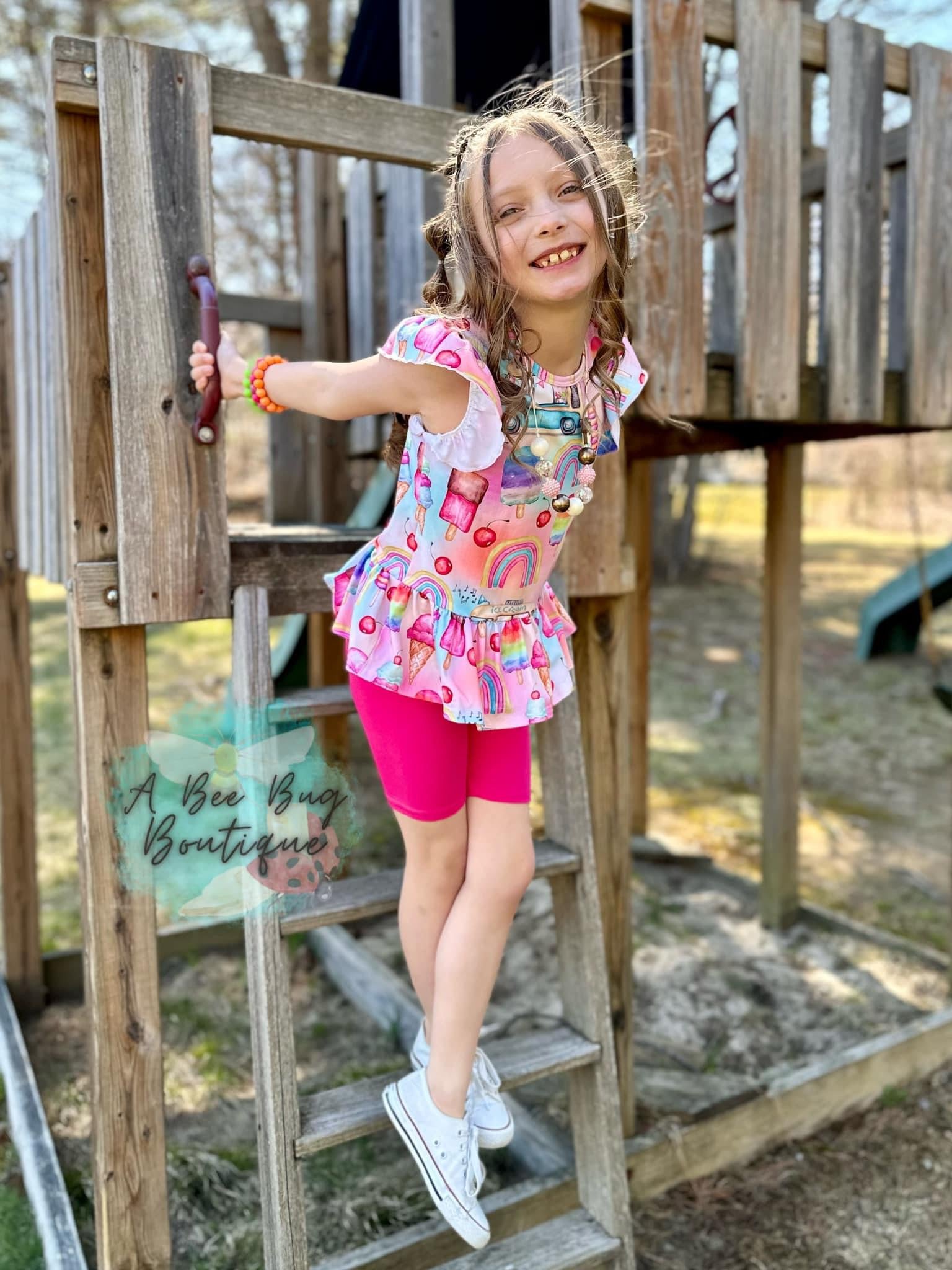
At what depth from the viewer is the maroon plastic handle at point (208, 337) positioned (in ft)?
5.79

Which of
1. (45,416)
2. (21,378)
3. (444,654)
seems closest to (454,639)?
(444,654)

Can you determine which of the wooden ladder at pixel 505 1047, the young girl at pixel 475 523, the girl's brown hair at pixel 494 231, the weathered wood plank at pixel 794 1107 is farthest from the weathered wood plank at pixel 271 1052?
the weathered wood plank at pixel 794 1107

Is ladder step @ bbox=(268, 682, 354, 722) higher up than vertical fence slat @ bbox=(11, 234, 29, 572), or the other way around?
vertical fence slat @ bbox=(11, 234, 29, 572)

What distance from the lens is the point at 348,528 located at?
279 cm

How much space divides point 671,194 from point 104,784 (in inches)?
66.7

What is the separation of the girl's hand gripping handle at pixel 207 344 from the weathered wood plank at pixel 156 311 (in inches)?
0.6

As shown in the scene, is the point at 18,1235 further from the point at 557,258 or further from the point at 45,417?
the point at 557,258

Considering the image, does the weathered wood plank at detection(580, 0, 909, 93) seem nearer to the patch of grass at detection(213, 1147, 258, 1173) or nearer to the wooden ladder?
the wooden ladder

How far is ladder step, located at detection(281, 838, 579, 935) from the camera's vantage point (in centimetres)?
174

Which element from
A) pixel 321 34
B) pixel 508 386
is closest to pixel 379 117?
pixel 508 386

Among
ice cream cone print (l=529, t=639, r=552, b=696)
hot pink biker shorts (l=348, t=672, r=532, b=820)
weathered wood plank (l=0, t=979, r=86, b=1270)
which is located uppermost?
ice cream cone print (l=529, t=639, r=552, b=696)

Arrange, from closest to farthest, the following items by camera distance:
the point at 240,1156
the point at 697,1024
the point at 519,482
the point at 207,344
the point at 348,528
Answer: the point at 519,482
the point at 207,344
the point at 240,1156
the point at 348,528
the point at 697,1024

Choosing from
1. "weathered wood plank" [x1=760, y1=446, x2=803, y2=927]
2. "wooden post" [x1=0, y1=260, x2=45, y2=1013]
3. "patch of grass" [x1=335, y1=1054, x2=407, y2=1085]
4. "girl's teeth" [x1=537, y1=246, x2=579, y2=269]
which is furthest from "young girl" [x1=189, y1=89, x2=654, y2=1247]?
"weathered wood plank" [x1=760, y1=446, x2=803, y2=927]

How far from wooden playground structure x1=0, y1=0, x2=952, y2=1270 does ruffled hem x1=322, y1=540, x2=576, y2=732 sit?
0.27 m
